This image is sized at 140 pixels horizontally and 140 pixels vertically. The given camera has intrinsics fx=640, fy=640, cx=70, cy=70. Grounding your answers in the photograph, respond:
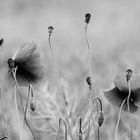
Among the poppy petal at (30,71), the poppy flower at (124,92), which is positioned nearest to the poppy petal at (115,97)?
the poppy flower at (124,92)

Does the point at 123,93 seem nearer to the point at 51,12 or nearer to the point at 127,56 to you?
the point at 127,56

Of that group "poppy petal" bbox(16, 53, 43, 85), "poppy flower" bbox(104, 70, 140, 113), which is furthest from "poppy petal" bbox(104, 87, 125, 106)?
"poppy petal" bbox(16, 53, 43, 85)

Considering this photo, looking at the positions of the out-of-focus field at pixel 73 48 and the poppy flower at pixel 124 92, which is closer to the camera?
the poppy flower at pixel 124 92

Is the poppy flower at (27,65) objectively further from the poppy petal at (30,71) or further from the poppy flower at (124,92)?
the poppy flower at (124,92)

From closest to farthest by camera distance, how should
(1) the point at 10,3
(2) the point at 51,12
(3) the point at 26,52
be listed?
1. (3) the point at 26,52
2. (2) the point at 51,12
3. (1) the point at 10,3

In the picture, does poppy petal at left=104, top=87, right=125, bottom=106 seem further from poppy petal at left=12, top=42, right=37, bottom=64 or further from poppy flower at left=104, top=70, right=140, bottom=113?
poppy petal at left=12, top=42, right=37, bottom=64

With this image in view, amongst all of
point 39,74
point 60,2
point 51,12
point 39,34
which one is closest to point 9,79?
point 39,74

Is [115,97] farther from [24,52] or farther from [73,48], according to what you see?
[73,48]

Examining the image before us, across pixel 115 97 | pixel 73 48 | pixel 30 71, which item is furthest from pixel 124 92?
pixel 73 48
